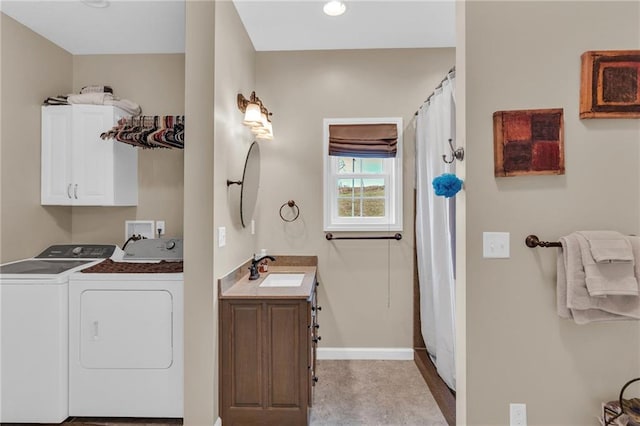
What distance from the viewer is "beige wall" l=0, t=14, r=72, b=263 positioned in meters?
2.31

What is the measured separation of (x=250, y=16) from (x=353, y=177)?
159 cm

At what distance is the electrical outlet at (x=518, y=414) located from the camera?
150 cm

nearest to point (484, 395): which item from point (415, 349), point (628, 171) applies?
point (628, 171)

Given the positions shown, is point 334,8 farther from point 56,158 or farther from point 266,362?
point 56,158

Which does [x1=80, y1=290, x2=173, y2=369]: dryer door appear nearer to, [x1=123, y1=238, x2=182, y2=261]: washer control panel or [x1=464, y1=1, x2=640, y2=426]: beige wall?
[x1=123, y1=238, x2=182, y2=261]: washer control panel

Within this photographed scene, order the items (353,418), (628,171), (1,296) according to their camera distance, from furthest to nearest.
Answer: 1. (353,418)
2. (1,296)
3. (628,171)

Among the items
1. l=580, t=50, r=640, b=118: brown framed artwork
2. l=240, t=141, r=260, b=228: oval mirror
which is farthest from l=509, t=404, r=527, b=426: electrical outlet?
l=240, t=141, r=260, b=228: oval mirror

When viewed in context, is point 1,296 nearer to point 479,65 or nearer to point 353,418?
point 353,418

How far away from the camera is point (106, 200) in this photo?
2.58 meters

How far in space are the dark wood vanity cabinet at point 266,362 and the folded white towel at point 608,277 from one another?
1.40 meters

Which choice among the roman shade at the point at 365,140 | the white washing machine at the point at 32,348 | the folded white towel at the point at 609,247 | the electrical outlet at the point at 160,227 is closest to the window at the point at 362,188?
the roman shade at the point at 365,140

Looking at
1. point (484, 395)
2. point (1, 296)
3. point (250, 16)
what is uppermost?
point (250, 16)

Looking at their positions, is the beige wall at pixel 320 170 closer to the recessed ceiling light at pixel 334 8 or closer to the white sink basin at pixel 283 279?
the white sink basin at pixel 283 279

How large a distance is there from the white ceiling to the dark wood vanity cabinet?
2144mm
